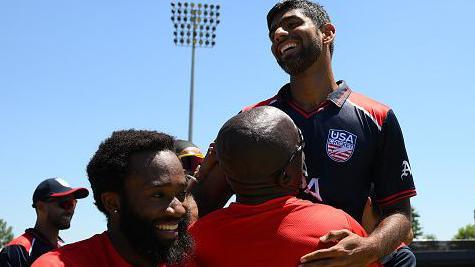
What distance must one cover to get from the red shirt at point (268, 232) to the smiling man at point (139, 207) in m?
0.19

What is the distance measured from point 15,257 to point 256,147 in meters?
4.99

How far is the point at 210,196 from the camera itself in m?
3.71

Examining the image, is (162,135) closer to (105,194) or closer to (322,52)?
(105,194)

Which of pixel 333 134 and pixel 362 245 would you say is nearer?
pixel 362 245

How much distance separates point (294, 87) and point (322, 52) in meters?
0.27

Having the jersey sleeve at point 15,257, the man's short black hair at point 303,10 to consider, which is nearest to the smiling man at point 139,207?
the man's short black hair at point 303,10

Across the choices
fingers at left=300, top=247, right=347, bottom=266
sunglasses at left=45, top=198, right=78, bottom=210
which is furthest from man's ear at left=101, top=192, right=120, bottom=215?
sunglasses at left=45, top=198, right=78, bottom=210

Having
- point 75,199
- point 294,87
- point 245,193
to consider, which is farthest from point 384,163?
point 75,199

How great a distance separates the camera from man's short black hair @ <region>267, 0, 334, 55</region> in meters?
4.20

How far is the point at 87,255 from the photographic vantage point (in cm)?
306

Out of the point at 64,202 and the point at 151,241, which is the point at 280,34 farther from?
the point at 64,202

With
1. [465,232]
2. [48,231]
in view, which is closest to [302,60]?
[48,231]

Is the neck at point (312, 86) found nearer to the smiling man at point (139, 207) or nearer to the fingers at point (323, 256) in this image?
the smiling man at point (139, 207)

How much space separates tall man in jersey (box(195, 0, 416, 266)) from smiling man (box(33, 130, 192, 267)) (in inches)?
19.1
